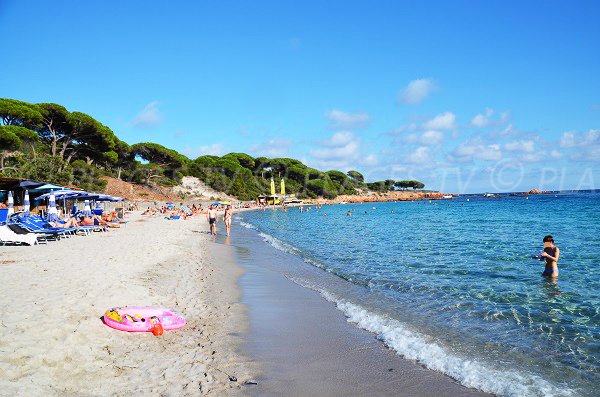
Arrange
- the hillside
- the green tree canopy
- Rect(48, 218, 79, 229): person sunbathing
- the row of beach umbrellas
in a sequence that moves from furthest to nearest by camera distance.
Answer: the green tree canopy, the hillside, the row of beach umbrellas, Rect(48, 218, 79, 229): person sunbathing

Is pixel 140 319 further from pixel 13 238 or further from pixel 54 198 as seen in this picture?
pixel 54 198

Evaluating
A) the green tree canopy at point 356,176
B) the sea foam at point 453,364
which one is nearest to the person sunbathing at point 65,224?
the sea foam at point 453,364

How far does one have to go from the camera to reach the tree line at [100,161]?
3341 cm

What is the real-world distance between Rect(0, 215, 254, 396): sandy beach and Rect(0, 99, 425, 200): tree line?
26.1m

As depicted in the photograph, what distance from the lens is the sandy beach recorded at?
3.84m

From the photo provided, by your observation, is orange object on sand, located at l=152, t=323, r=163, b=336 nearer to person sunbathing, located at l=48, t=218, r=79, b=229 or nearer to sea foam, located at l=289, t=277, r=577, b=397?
sea foam, located at l=289, t=277, r=577, b=397

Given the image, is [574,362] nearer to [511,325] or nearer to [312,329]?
[511,325]

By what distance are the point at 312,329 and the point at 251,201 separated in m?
71.3

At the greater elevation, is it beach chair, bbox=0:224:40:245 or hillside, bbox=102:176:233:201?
hillside, bbox=102:176:233:201

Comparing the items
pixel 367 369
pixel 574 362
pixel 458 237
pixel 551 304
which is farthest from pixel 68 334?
pixel 458 237

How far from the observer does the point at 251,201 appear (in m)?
76.6

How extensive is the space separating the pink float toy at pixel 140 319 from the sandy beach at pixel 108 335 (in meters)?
0.10

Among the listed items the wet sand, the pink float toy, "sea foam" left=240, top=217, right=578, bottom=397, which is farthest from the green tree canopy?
the pink float toy

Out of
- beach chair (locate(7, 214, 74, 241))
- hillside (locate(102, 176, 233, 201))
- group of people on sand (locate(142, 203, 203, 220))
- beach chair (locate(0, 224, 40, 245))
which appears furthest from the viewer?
hillside (locate(102, 176, 233, 201))
